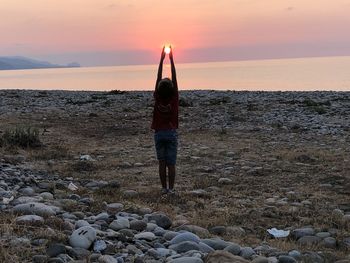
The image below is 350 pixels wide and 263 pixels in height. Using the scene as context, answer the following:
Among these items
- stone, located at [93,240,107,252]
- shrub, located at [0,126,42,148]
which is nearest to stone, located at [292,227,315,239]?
stone, located at [93,240,107,252]

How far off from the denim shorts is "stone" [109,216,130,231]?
258cm

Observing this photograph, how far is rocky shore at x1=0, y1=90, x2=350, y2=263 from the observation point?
498cm

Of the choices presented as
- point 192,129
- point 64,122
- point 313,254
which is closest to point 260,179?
point 313,254

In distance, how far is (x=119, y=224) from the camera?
19.2ft

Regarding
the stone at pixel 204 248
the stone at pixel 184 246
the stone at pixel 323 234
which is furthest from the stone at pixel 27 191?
the stone at pixel 323 234

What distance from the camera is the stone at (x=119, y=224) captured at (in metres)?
5.79

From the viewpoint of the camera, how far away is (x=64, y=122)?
20.3 metres

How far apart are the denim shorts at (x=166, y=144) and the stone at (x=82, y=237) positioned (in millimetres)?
3543

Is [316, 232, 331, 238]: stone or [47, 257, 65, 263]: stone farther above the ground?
[47, 257, 65, 263]: stone

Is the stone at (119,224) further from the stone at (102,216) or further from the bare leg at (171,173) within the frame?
the bare leg at (171,173)

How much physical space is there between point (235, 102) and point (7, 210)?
75.3 feet

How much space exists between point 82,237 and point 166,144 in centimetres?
385

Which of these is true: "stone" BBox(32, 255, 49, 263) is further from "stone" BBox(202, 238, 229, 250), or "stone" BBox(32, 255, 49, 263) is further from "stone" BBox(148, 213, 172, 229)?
"stone" BBox(148, 213, 172, 229)

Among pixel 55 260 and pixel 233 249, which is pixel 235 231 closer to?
pixel 233 249
